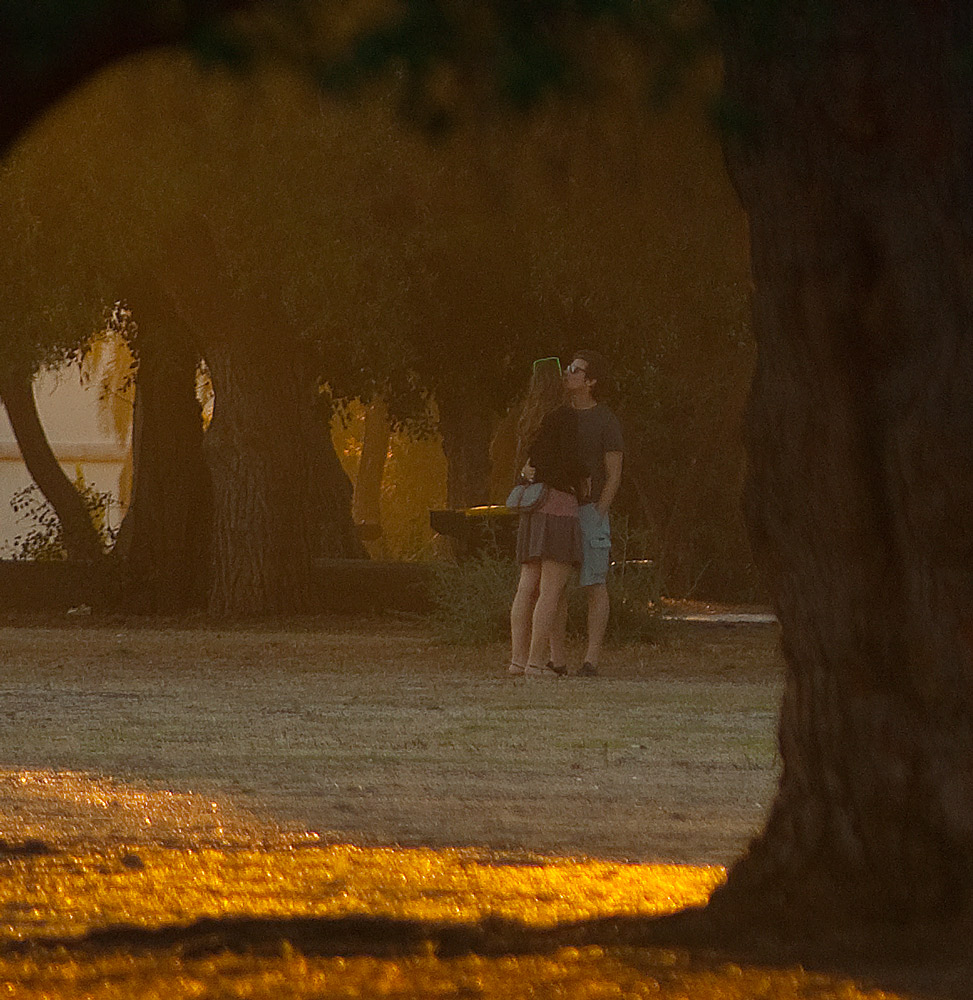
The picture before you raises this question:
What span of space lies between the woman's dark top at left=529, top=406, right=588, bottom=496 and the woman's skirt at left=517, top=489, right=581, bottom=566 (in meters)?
0.08

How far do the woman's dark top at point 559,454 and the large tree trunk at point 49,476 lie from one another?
37.3 feet

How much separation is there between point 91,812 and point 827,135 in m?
3.79

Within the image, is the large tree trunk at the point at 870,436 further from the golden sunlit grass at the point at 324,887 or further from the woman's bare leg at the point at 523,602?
the woman's bare leg at the point at 523,602

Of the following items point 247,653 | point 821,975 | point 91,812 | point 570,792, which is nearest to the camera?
point 821,975

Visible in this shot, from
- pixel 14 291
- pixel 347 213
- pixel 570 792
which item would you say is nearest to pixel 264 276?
pixel 347 213

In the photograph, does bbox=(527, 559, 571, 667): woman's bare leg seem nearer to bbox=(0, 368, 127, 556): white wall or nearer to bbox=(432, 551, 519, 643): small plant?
bbox=(432, 551, 519, 643): small plant

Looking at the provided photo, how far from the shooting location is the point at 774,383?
209 inches

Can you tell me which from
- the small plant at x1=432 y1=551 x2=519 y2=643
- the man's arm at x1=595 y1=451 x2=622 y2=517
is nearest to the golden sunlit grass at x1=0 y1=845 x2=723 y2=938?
the man's arm at x1=595 y1=451 x2=622 y2=517

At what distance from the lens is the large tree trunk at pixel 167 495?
72.2ft

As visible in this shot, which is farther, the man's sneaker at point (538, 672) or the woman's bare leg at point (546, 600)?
the man's sneaker at point (538, 672)

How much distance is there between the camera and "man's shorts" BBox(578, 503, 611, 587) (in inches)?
507

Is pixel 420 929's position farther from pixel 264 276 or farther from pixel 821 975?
pixel 264 276

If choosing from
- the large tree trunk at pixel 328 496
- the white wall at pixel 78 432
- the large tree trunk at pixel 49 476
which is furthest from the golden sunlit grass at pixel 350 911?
the white wall at pixel 78 432

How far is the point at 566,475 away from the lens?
12766 mm
